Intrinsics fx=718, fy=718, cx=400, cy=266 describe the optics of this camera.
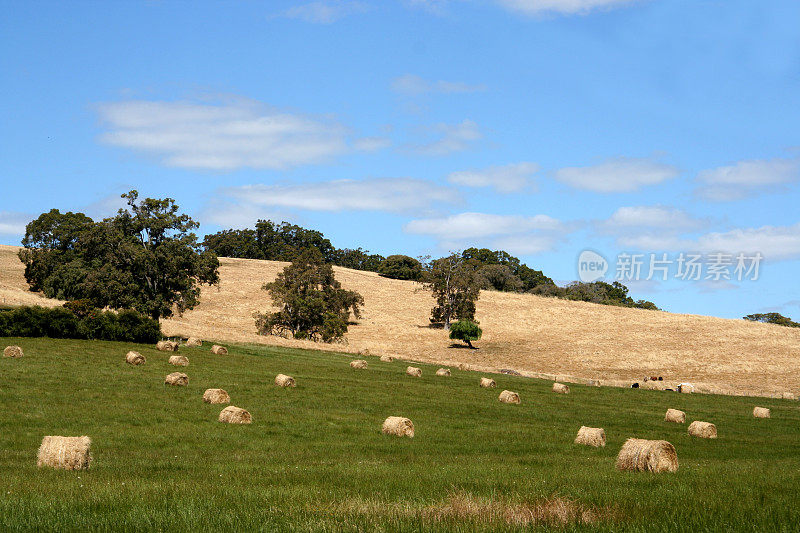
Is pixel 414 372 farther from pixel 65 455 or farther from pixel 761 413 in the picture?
pixel 65 455

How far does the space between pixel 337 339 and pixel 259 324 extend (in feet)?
31.9

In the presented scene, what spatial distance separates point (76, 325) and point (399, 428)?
37.4m

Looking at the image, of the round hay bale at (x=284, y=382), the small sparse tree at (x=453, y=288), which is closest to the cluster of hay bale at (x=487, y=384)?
the round hay bale at (x=284, y=382)

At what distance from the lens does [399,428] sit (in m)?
26.2

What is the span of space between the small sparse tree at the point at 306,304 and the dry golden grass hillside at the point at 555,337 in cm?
Result: 333

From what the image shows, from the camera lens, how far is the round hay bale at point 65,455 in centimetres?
1773

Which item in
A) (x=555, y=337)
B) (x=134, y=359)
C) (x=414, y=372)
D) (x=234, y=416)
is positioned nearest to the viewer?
(x=234, y=416)

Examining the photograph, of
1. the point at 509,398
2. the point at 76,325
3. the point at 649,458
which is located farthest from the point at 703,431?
the point at 76,325

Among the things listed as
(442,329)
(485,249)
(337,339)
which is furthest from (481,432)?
A: (485,249)

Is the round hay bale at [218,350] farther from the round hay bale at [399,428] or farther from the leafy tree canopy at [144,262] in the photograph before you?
the round hay bale at [399,428]

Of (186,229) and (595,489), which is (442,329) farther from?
(595,489)

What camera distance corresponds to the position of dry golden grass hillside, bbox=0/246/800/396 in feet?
245

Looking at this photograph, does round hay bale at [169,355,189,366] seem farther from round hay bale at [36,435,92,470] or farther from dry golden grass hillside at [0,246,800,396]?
round hay bale at [36,435,92,470]

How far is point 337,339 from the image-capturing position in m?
86.7
